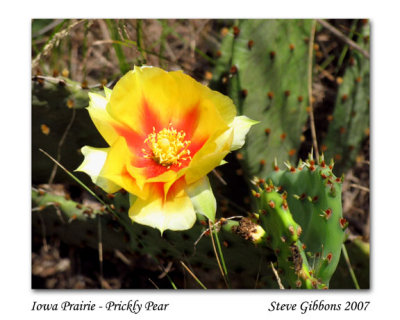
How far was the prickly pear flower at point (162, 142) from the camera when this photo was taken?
102cm

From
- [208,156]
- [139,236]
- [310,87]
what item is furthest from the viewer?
[310,87]

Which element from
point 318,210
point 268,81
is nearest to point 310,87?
point 268,81

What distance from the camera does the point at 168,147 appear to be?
1078 mm

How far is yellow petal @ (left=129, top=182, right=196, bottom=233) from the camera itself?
101 cm

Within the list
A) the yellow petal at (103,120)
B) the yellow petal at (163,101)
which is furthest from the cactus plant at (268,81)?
the yellow petal at (103,120)

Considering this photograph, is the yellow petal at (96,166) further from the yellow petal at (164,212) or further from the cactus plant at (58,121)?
the cactus plant at (58,121)

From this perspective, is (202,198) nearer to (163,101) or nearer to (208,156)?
(208,156)

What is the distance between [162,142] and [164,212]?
0.14 metres

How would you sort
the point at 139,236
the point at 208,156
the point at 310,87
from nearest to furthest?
the point at 208,156, the point at 139,236, the point at 310,87
